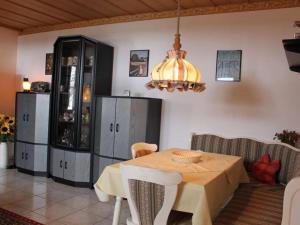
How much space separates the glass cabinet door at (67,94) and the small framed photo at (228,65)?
2.01 m

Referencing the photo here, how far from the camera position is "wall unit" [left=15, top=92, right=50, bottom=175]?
4578 mm

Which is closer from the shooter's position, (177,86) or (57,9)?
(177,86)

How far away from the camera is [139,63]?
4.25 metres

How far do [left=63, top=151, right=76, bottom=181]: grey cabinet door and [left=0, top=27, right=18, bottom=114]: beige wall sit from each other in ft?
6.82

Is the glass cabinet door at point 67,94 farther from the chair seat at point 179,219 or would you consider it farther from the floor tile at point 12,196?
the chair seat at point 179,219

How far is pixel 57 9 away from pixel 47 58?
1.23m

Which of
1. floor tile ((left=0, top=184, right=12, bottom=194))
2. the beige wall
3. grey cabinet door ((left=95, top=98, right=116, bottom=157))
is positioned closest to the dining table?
grey cabinet door ((left=95, top=98, right=116, bottom=157))

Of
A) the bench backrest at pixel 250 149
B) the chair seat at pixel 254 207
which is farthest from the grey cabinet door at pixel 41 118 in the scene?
the chair seat at pixel 254 207

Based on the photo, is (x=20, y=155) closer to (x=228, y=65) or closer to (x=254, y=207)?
(x=228, y=65)

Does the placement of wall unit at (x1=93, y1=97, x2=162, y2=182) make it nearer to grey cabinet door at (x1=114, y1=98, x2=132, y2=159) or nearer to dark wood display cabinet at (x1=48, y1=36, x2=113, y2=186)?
grey cabinet door at (x1=114, y1=98, x2=132, y2=159)

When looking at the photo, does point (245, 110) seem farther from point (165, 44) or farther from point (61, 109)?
point (61, 109)

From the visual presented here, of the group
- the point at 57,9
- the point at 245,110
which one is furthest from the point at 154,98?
the point at 57,9

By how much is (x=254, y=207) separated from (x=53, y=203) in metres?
2.32

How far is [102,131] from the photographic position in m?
4.05
